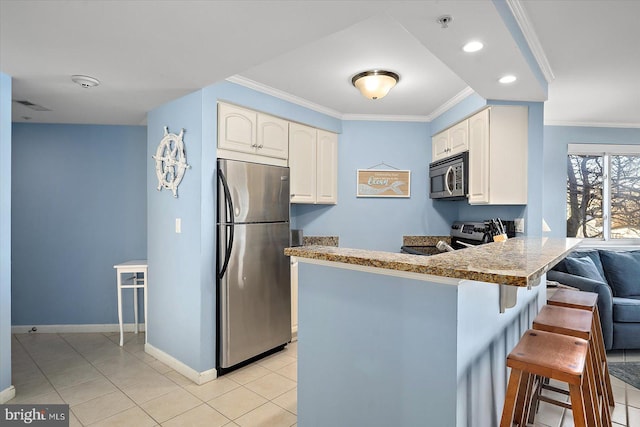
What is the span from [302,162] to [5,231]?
237cm

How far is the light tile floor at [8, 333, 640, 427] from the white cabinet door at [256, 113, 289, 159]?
185cm

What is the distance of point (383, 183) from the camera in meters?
3.98

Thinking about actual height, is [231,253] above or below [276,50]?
below

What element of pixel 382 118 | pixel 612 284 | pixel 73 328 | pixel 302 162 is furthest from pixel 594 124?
pixel 73 328

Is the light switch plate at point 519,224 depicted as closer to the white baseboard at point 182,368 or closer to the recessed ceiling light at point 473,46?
the recessed ceiling light at point 473,46

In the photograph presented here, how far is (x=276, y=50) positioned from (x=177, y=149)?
1306 mm

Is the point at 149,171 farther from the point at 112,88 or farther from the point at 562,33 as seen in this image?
the point at 562,33

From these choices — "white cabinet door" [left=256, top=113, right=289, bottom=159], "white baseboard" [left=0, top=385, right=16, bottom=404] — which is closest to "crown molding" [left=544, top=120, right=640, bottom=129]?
"white cabinet door" [left=256, top=113, right=289, bottom=159]

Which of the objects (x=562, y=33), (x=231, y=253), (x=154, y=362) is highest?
(x=562, y=33)

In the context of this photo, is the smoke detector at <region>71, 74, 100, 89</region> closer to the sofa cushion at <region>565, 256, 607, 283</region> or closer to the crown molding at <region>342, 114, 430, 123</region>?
the crown molding at <region>342, 114, 430, 123</region>

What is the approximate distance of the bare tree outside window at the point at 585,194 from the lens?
14.1ft

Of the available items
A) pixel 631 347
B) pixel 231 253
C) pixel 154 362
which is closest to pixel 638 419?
pixel 631 347

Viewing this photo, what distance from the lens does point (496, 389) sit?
168 centimetres

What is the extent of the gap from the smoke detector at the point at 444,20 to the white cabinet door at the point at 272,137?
179 centimetres
